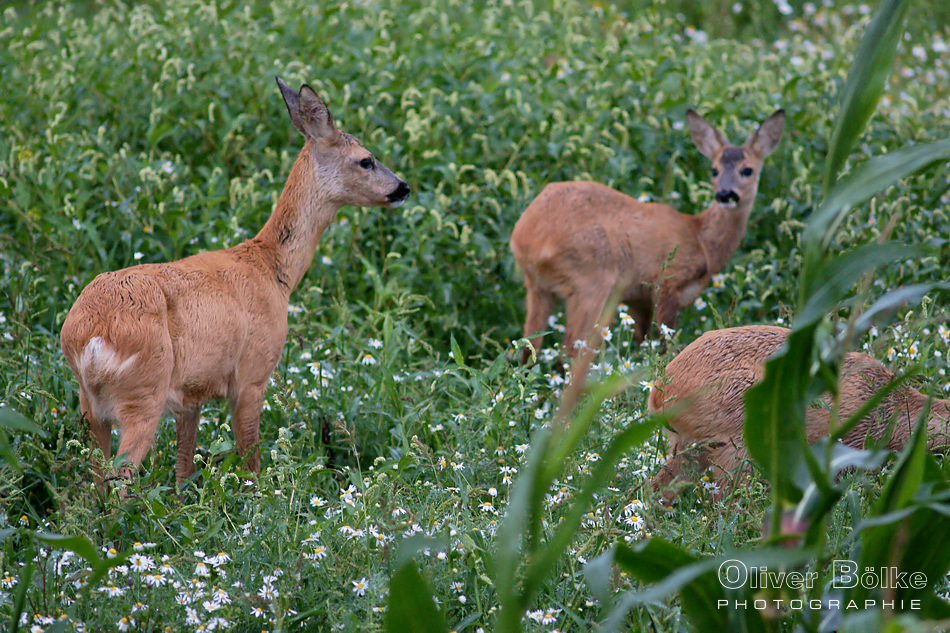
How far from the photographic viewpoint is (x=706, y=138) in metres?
6.14

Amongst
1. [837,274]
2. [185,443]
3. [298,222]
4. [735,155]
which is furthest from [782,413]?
[735,155]

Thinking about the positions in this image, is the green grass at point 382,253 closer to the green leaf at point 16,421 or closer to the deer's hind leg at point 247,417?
the deer's hind leg at point 247,417

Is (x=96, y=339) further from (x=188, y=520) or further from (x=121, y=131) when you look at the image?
(x=121, y=131)

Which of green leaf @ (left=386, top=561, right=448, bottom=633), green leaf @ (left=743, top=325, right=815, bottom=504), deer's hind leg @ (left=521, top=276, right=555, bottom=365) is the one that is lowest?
green leaf @ (left=386, top=561, right=448, bottom=633)

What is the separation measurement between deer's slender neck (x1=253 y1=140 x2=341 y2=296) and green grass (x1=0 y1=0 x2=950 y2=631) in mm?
366

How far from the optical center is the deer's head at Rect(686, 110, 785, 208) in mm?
5781

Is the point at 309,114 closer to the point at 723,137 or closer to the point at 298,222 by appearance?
the point at 298,222

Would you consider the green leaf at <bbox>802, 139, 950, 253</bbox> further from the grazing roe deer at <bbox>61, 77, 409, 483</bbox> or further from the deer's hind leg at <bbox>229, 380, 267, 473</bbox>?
the deer's hind leg at <bbox>229, 380, 267, 473</bbox>

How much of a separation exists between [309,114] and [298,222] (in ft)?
1.66

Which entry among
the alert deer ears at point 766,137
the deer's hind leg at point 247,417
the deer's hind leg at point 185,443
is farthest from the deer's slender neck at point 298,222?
the alert deer ears at point 766,137

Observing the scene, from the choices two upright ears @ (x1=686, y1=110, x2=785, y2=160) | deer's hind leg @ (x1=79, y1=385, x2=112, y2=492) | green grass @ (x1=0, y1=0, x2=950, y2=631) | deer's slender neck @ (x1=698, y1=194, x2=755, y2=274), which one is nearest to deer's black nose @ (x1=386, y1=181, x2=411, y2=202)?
green grass @ (x1=0, y1=0, x2=950, y2=631)

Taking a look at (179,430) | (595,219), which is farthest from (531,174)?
(179,430)

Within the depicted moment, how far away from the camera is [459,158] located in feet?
20.6

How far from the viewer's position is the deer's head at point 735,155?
578 cm
